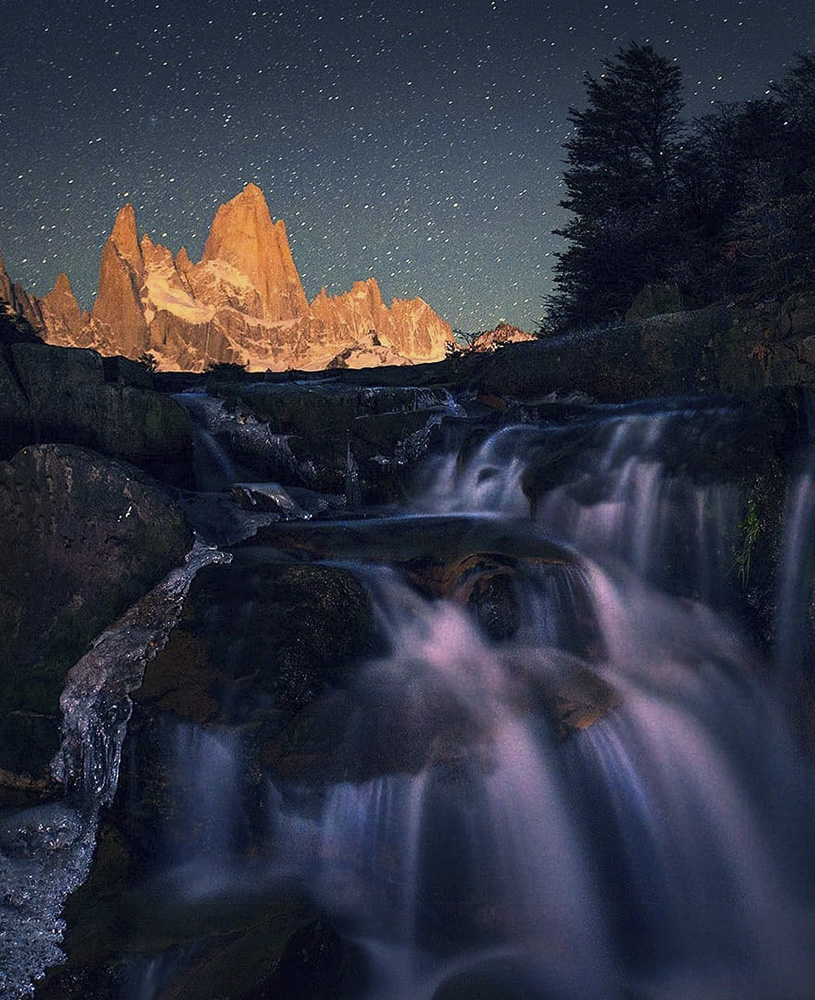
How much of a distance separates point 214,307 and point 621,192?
166600 millimetres

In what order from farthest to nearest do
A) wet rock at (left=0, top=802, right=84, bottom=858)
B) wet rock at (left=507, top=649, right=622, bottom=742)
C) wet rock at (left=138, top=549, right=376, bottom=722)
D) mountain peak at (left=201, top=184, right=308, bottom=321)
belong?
mountain peak at (left=201, top=184, right=308, bottom=321) → wet rock at (left=138, top=549, right=376, bottom=722) → wet rock at (left=507, top=649, right=622, bottom=742) → wet rock at (left=0, top=802, right=84, bottom=858)

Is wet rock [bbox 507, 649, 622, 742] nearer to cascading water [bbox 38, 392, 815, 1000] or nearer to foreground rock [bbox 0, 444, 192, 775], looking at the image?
cascading water [bbox 38, 392, 815, 1000]

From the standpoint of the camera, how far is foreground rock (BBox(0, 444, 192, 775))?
6.57m

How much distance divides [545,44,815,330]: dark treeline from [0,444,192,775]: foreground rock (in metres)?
10.8

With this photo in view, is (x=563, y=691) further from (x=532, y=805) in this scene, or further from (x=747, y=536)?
(x=747, y=536)

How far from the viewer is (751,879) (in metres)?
5.14

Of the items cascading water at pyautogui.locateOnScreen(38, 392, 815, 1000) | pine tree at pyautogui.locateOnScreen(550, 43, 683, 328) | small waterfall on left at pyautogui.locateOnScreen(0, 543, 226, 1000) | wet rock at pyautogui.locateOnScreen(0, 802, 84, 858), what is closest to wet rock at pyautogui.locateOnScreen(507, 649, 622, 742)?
cascading water at pyautogui.locateOnScreen(38, 392, 815, 1000)

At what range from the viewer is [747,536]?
7.01 meters

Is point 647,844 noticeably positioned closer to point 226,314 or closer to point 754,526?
point 754,526

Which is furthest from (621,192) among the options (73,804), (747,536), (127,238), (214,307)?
(127,238)

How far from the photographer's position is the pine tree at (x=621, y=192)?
19.4m

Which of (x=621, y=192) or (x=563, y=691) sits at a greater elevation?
(x=621, y=192)

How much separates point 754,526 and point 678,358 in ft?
19.8

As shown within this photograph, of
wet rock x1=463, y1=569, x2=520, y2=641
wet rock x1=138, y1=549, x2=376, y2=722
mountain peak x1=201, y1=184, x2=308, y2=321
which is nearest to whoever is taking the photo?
wet rock x1=138, y1=549, x2=376, y2=722
